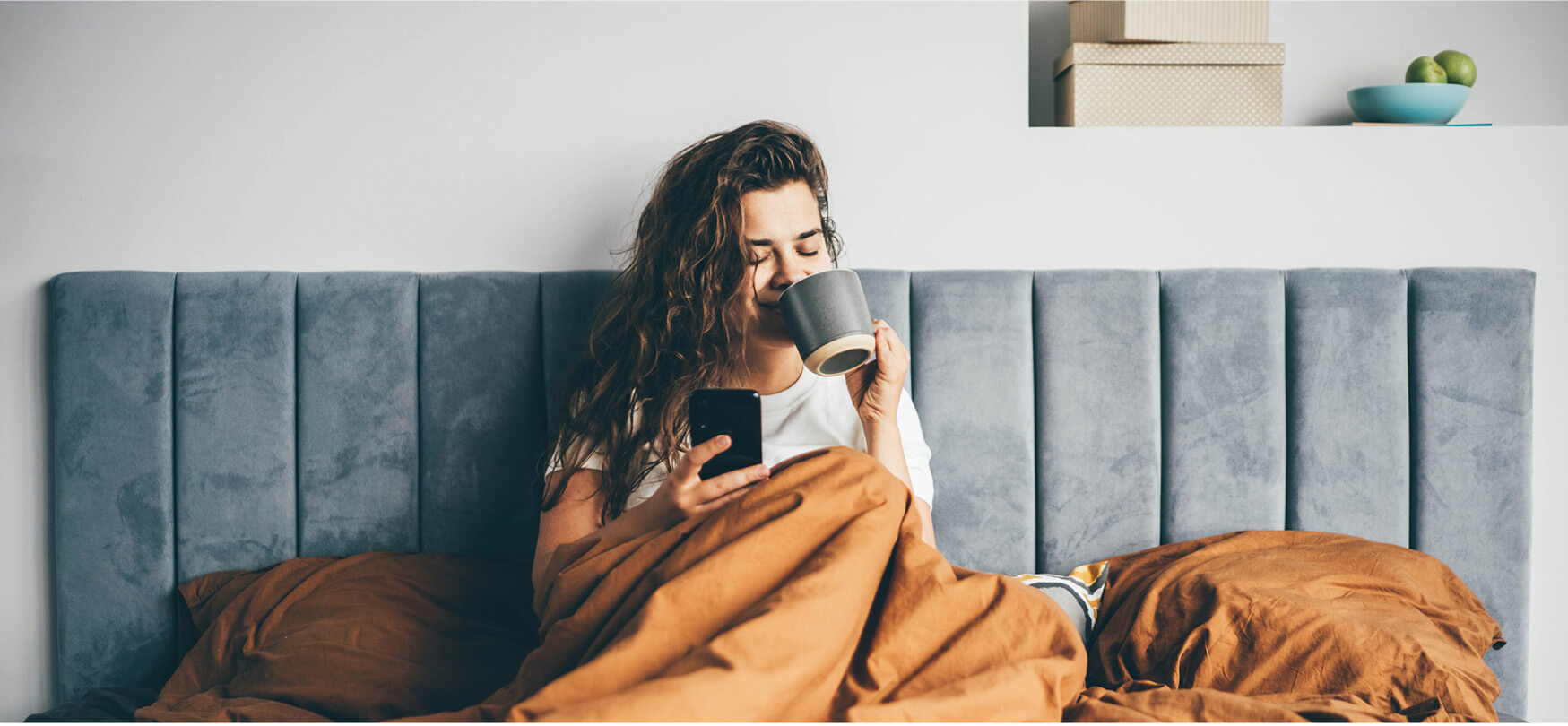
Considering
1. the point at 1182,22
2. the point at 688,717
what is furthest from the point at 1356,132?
the point at 688,717

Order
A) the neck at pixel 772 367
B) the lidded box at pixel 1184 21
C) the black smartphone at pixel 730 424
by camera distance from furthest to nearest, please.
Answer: the lidded box at pixel 1184 21 → the neck at pixel 772 367 → the black smartphone at pixel 730 424

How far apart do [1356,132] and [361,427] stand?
5.51 feet

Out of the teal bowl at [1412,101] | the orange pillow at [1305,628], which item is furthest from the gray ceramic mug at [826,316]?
the teal bowl at [1412,101]

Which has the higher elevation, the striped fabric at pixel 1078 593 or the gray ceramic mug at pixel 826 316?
the gray ceramic mug at pixel 826 316

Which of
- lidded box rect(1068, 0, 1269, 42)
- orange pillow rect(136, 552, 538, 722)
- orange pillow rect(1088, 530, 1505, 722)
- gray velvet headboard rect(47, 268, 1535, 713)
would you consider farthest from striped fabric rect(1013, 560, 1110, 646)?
lidded box rect(1068, 0, 1269, 42)

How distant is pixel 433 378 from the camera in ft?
4.25

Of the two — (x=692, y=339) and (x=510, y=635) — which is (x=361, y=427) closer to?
(x=510, y=635)

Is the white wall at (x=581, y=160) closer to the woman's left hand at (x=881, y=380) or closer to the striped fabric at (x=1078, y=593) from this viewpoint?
the woman's left hand at (x=881, y=380)

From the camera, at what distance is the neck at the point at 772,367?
3.91 ft

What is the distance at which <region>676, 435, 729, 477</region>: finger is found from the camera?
91 cm

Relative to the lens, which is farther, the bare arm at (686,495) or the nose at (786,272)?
the nose at (786,272)

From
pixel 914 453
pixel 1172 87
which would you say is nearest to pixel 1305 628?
pixel 914 453

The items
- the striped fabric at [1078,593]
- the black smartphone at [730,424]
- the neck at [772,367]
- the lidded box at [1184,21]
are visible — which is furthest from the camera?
the lidded box at [1184,21]

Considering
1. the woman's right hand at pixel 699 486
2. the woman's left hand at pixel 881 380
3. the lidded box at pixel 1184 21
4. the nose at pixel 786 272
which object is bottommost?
the woman's right hand at pixel 699 486
